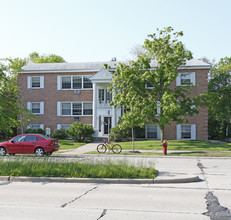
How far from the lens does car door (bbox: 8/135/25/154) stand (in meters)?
21.1

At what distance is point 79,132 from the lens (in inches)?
1299

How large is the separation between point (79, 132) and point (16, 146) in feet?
39.6

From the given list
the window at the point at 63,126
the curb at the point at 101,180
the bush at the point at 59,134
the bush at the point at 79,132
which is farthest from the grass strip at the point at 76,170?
the window at the point at 63,126

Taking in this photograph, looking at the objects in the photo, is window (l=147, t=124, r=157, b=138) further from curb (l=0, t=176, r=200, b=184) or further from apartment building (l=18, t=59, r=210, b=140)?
curb (l=0, t=176, r=200, b=184)

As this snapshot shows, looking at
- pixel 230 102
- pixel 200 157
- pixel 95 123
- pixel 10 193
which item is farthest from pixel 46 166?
pixel 230 102

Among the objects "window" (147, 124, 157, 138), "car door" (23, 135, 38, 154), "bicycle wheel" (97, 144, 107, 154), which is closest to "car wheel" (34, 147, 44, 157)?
"car door" (23, 135, 38, 154)

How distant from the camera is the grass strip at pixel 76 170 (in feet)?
36.5

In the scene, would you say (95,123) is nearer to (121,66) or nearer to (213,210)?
(121,66)

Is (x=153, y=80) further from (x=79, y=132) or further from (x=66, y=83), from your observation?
(x=66, y=83)

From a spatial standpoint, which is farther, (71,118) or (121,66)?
(71,118)

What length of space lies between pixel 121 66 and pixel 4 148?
37.2ft

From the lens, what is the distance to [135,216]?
6613 millimetres

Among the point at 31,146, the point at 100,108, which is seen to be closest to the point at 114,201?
the point at 31,146

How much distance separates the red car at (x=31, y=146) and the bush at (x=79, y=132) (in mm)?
11709
